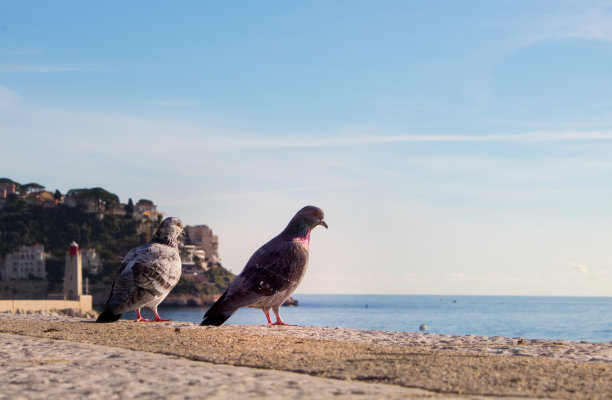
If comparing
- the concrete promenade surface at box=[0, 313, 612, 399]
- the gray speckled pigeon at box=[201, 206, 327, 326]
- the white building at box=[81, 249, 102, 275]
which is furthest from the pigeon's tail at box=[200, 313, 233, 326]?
the white building at box=[81, 249, 102, 275]

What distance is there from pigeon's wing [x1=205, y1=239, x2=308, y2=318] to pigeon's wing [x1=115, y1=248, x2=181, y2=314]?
1626 mm

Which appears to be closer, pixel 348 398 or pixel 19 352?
pixel 348 398

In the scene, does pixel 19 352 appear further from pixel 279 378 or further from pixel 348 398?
pixel 348 398

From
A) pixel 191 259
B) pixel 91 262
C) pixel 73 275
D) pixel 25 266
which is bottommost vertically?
pixel 73 275

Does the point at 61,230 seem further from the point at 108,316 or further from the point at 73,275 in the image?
the point at 108,316

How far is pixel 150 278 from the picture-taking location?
42.1 feet

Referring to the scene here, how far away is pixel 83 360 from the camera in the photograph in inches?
314

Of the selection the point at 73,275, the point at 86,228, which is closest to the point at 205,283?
the point at 86,228

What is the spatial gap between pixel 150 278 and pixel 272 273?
244cm

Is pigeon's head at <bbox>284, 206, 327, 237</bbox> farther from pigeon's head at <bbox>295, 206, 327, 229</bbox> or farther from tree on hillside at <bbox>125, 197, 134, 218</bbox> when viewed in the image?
tree on hillside at <bbox>125, 197, 134, 218</bbox>

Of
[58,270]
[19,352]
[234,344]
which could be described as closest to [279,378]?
[234,344]

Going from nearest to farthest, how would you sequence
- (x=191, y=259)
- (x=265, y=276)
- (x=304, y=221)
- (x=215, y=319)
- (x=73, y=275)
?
(x=215, y=319) < (x=265, y=276) < (x=304, y=221) < (x=73, y=275) < (x=191, y=259)

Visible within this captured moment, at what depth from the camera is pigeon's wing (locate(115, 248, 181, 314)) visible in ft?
41.7

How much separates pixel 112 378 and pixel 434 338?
16.5 feet
